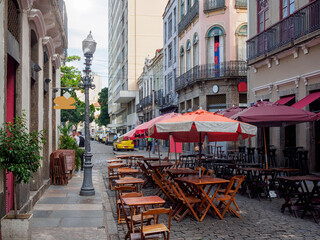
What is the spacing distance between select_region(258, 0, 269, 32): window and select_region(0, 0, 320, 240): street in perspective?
0.17 feet

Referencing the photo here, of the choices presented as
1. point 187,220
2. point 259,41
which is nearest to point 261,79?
point 259,41

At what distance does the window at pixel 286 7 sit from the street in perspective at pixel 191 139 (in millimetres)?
86

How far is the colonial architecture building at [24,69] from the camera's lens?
6.33m

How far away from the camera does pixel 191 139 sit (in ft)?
39.2

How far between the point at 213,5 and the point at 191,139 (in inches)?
764

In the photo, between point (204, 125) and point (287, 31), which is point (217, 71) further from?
point (204, 125)

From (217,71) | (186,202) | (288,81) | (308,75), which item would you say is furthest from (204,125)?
(217,71)

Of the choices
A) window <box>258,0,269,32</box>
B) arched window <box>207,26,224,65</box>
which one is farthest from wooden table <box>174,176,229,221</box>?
arched window <box>207,26,224,65</box>

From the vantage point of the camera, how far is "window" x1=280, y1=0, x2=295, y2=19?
1630 centimetres

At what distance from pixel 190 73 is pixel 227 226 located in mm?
23978

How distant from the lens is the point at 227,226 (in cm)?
727

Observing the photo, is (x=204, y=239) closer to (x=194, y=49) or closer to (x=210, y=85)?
(x=210, y=85)

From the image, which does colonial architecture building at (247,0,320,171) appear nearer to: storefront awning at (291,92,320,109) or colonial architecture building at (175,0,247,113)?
storefront awning at (291,92,320,109)

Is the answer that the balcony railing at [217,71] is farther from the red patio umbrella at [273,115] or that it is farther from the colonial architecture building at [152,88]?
the red patio umbrella at [273,115]
